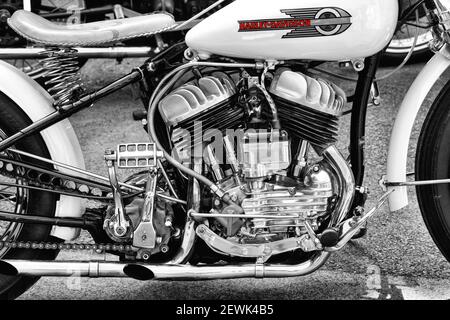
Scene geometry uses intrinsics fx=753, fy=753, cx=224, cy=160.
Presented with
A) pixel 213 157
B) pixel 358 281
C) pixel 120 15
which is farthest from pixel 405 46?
pixel 213 157

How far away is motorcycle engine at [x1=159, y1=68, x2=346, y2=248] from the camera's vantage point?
9.62ft

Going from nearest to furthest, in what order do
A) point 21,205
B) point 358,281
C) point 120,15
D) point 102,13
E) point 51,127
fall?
point 51,127
point 21,205
point 358,281
point 120,15
point 102,13

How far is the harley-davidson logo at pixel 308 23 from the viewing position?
9.20ft

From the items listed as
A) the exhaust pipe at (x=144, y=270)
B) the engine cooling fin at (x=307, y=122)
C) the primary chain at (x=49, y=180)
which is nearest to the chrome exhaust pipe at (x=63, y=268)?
the exhaust pipe at (x=144, y=270)

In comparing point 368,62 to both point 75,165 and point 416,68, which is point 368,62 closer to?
point 75,165

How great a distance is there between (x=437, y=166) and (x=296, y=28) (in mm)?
840

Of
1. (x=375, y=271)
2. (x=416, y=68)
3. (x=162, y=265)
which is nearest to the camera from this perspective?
(x=162, y=265)

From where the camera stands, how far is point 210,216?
9.95 feet

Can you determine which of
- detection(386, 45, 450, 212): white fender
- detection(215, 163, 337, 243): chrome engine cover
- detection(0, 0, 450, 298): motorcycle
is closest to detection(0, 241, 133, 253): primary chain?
detection(0, 0, 450, 298): motorcycle

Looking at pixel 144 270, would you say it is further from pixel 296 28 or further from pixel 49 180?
pixel 296 28

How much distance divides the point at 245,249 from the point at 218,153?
0.41 meters

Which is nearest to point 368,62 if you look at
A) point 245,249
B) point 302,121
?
point 302,121

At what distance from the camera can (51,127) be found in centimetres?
307

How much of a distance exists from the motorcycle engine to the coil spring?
370mm
